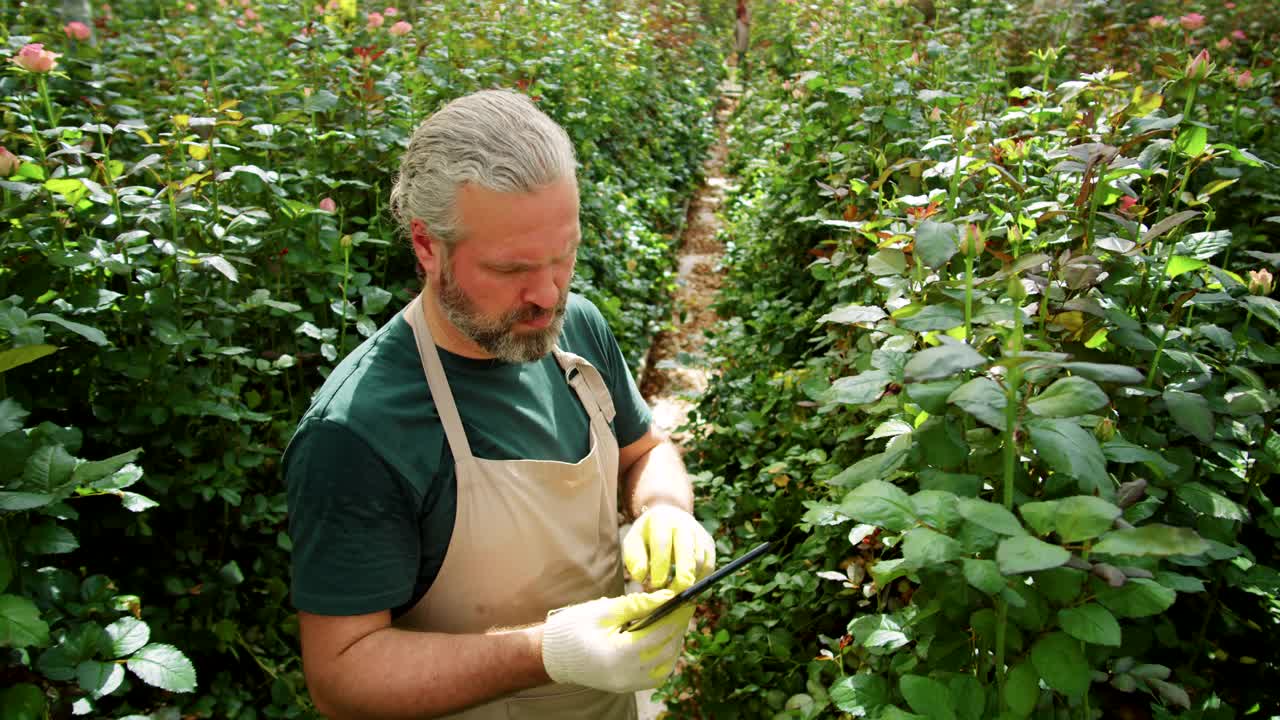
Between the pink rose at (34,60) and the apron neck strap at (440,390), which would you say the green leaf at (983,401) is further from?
the pink rose at (34,60)

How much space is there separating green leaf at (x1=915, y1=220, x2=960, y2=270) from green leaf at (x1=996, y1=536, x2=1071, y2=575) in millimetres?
434

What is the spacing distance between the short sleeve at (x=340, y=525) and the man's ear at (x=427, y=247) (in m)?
0.39

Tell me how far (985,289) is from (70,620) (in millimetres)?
1826

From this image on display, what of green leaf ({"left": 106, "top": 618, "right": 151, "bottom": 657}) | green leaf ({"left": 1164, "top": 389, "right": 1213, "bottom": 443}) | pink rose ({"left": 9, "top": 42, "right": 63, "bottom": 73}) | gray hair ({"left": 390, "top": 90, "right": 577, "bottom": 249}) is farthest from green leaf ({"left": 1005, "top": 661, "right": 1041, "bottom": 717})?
pink rose ({"left": 9, "top": 42, "right": 63, "bottom": 73})

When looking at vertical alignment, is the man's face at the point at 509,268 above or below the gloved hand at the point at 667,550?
above

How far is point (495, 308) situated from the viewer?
5.24 feet

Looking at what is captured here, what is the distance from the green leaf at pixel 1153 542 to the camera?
0.84 meters

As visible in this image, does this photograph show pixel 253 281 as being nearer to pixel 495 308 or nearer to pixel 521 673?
pixel 495 308

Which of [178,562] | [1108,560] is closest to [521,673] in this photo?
[1108,560]

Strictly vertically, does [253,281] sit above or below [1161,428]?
below

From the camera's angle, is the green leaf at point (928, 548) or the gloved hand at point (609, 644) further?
the gloved hand at point (609, 644)

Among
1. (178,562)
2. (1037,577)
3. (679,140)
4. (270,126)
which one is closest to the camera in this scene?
(1037,577)

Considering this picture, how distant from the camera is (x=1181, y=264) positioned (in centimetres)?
138

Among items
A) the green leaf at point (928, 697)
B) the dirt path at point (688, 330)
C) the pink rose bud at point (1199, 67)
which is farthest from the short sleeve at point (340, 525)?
the pink rose bud at point (1199, 67)
